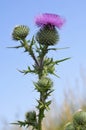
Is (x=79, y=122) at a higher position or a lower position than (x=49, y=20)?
lower

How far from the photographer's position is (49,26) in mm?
5418

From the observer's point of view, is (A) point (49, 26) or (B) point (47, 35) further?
(A) point (49, 26)

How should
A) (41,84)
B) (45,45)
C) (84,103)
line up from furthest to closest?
(84,103) → (45,45) → (41,84)

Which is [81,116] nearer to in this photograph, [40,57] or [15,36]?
[40,57]

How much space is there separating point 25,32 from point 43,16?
1.29 ft

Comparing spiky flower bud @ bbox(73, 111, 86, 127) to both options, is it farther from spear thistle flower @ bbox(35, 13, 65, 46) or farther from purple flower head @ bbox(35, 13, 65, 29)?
purple flower head @ bbox(35, 13, 65, 29)

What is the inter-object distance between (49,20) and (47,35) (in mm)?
208

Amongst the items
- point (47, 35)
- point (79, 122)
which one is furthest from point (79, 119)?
point (47, 35)

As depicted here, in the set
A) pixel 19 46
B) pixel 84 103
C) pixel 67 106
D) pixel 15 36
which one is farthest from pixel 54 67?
pixel 84 103

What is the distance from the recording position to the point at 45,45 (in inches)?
198

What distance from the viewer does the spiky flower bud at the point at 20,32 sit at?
5.16 m

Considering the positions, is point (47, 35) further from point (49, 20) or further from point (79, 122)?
point (79, 122)

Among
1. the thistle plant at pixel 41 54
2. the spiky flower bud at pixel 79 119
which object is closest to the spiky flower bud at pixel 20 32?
→ the thistle plant at pixel 41 54

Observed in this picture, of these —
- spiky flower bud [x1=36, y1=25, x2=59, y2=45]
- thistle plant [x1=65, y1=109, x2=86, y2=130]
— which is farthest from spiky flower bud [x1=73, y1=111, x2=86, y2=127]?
spiky flower bud [x1=36, y1=25, x2=59, y2=45]
